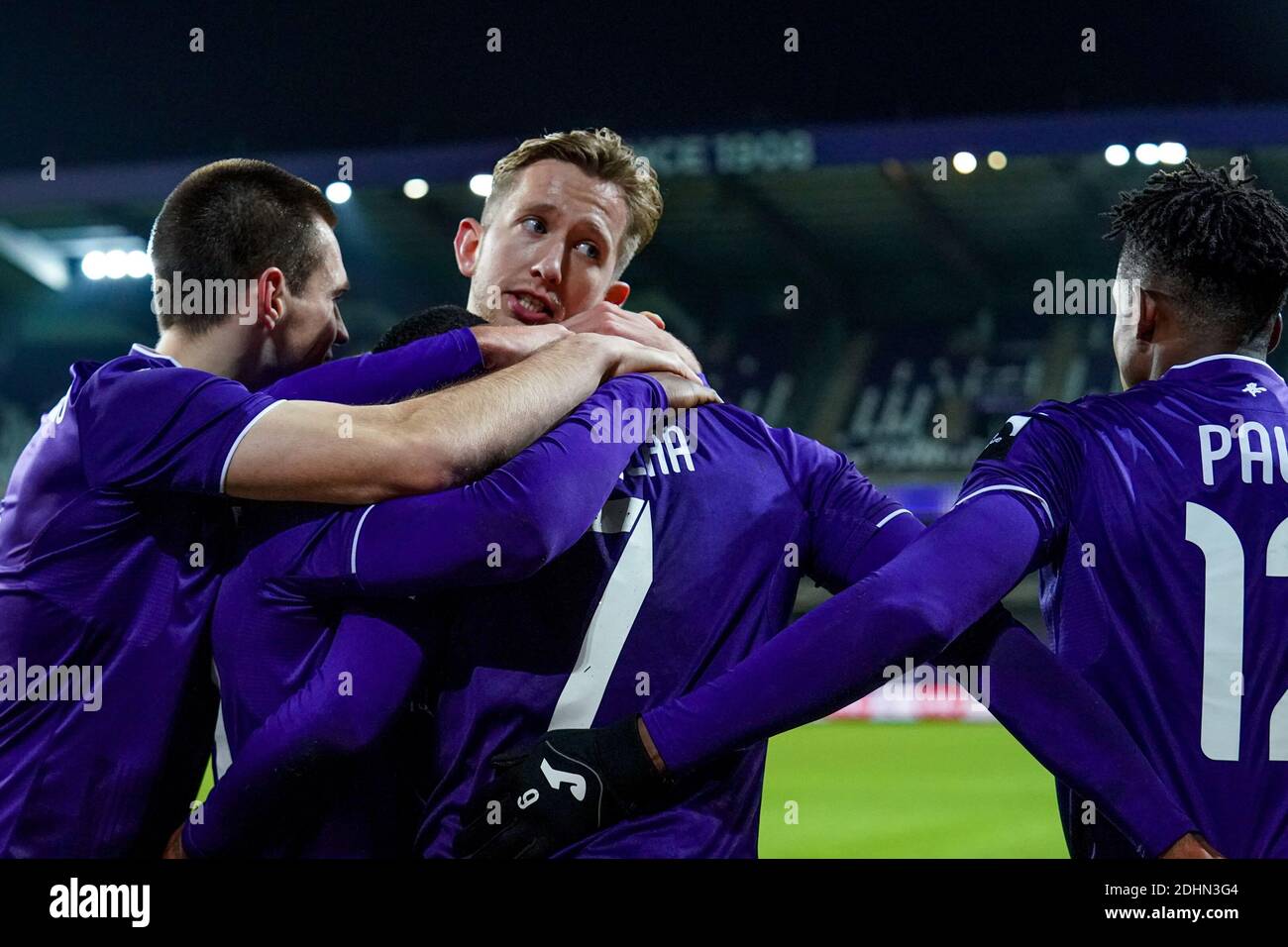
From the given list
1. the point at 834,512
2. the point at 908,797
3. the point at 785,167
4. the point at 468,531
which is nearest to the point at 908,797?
the point at 908,797

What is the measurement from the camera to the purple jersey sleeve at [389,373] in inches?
87.7

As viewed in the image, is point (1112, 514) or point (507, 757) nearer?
point (507, 757)

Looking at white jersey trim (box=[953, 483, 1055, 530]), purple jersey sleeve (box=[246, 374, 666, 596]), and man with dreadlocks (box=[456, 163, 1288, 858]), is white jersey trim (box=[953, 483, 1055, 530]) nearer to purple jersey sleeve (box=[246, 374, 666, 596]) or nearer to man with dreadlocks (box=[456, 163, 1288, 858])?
man with dreadlocks (box=[456, 163, 1288, 858])

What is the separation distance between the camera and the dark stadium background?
1243 centimetres

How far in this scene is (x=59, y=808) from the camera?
7.18 feet

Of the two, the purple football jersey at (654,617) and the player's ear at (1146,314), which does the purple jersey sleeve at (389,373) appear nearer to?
the purple football jersey at (654,617)

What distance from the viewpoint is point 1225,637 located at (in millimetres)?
2133

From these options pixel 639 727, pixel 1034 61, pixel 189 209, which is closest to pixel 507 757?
pixel 639 727

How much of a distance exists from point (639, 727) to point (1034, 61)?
597 inches

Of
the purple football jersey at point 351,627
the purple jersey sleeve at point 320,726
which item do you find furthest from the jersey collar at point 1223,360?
the purple jersey sleeve at point 320,726

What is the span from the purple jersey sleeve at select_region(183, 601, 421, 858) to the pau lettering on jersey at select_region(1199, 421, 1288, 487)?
4.59 ft
